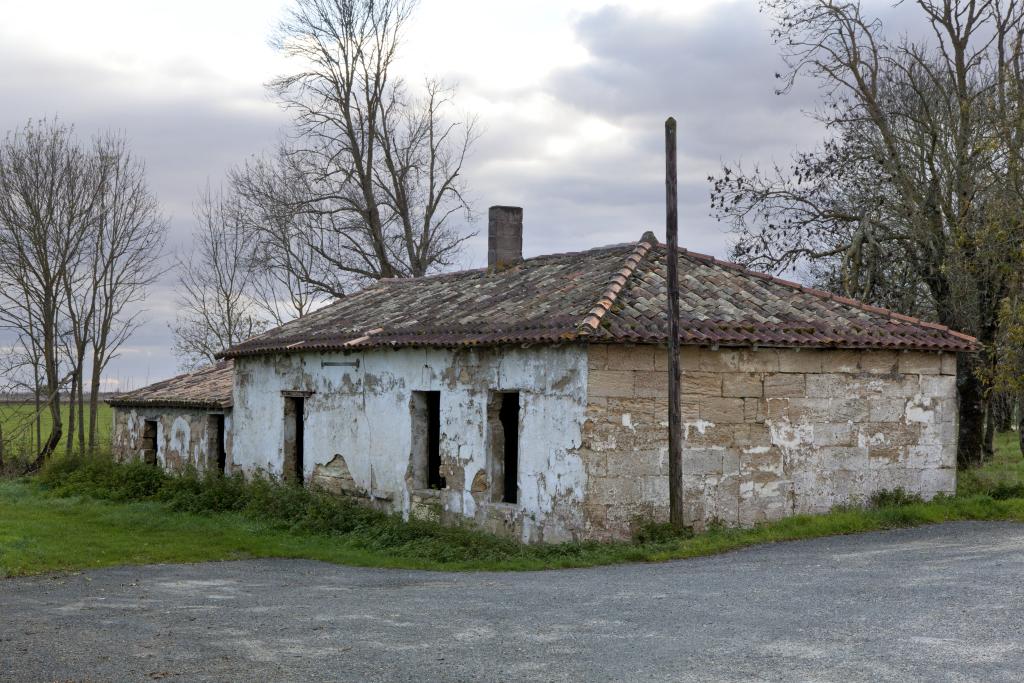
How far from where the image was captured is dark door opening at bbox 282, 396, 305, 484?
1820 cm

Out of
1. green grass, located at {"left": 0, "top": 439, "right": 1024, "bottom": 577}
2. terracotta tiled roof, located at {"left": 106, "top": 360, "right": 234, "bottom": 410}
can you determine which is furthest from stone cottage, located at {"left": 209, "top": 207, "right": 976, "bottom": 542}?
terracotta tiled roof, located at {"left": 106, "top": 360, "right": 234, "bottom": 410}

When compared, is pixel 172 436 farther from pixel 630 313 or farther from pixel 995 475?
pixel 995 475

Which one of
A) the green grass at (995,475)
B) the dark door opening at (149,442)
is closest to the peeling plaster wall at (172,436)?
the dark door opening at (149,442)

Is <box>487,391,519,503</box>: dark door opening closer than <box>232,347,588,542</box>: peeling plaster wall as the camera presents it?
No

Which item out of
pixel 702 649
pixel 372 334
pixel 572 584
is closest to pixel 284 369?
pixel 372 334

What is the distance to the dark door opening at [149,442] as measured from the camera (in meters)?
24.0

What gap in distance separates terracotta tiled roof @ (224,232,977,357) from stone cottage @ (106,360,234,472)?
487 cm

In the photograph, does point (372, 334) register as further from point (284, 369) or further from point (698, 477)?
point (698, 477)

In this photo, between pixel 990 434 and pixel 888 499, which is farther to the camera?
pixel 990 434

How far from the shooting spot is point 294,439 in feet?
60.3

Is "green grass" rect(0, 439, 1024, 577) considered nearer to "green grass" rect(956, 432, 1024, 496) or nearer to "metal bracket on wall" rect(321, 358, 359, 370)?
"green grass" rect(956, 432, 1024, 496)

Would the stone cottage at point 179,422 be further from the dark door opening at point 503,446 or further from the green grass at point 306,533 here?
the dark door opening at point 503,446

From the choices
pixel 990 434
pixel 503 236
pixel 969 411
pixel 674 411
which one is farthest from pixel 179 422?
pixel 990 434

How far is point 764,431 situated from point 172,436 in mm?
14719
